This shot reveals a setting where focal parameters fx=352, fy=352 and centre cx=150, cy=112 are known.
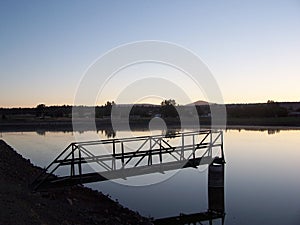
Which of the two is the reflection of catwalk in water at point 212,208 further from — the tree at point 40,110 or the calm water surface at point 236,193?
the tree at point 40,110

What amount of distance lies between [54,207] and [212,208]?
306 inches

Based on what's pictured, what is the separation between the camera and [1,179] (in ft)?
43.4

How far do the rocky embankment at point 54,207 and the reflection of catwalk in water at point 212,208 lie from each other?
1.61 m

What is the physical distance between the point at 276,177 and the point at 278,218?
950 cm

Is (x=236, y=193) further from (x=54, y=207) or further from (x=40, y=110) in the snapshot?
(x=40, y=110)

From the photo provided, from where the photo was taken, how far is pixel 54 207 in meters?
12.2

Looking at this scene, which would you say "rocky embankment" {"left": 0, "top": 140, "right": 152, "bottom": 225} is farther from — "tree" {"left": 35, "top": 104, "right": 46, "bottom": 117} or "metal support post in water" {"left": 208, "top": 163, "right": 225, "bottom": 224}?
"tree" {"left": 35, "top": 104, "right": 46, "bottom": 117}

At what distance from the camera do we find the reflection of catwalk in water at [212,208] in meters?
14.9

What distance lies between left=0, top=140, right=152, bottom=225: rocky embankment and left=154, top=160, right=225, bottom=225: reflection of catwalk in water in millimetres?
1607

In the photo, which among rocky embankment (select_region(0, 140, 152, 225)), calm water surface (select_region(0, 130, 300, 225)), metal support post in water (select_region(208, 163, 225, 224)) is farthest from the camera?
metal support post in water (select_region(208, 163, 225, 224))

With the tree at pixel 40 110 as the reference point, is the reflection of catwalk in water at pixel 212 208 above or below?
below

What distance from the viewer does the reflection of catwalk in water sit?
14852 mm

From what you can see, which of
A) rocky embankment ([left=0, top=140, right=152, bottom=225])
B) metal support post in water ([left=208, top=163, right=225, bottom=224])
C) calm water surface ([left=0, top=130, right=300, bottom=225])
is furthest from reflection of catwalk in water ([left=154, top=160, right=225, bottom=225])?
rocky embankment ([left=0, top=140, right=152, bottom=225])

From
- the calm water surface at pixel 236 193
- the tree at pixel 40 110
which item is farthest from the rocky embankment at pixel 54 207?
the tree at pixel 40 110
